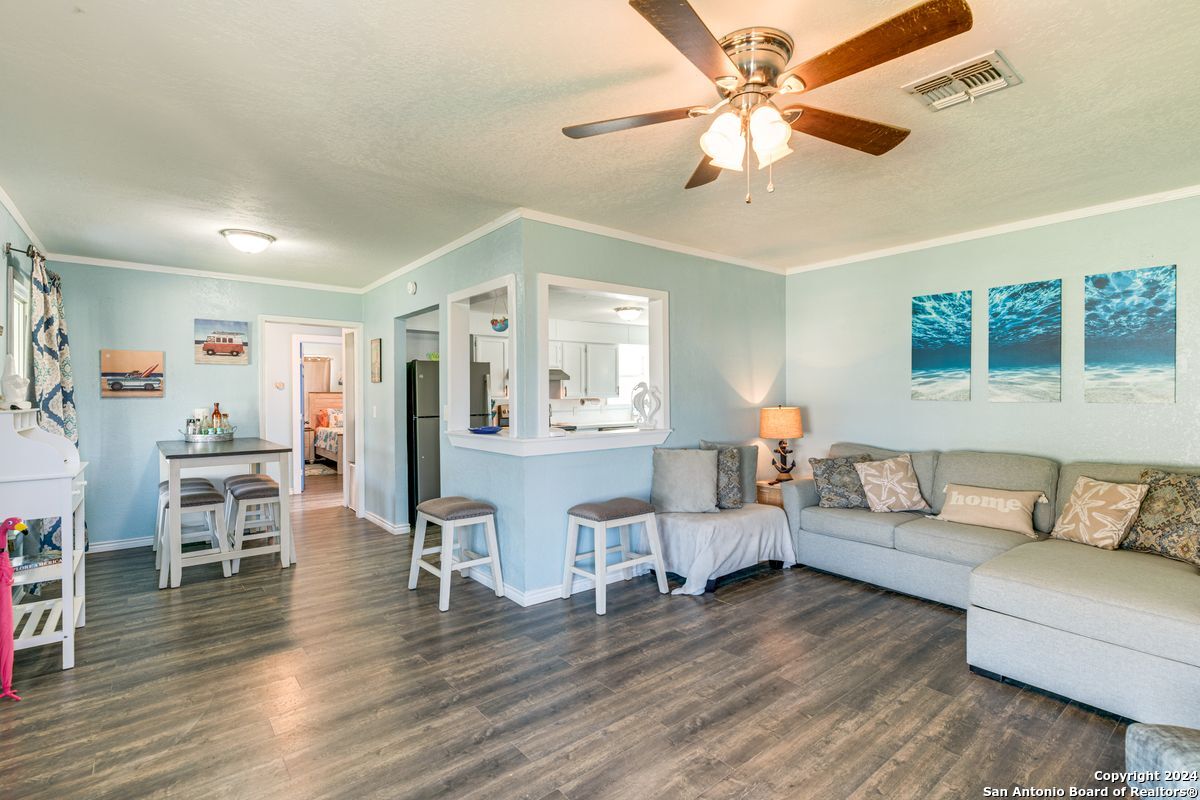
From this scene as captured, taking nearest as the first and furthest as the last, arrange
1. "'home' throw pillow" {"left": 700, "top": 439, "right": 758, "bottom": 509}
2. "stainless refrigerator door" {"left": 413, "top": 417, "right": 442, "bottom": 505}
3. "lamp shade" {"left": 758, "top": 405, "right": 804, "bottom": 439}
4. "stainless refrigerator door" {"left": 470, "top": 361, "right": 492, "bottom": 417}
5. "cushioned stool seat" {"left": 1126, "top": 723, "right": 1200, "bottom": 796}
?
"cushioned stool seat" {"left": 1126, "top": 723, "right": 1200, "bottom": 796} < "'home' throw pillow" {"left": 700, "top": 439, "right": 758, "bottom": 509} < "lamp shade" {"left": 758, "top": 405, "right": 804, "bottom": 439} < "stainless refrigerator door" {"left": 413, "top": 417, "right": 442, "bottom": 505} < "stainless refrigerator door" {"left": 470, "top": 361, "right": 492, "bottom": 417}

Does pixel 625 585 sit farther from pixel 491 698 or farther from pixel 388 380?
pixel 388 380

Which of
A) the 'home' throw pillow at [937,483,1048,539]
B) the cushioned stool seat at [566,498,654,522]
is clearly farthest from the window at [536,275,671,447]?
the 'home' throw pillow at [937,483,1048,539]

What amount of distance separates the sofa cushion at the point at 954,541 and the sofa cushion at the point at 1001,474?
1.17 feet

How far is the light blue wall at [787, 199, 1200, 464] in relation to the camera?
3311 mm

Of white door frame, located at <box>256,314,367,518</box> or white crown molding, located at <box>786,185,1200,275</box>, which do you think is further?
white door frame, located at <box>256,314,367,518</box>

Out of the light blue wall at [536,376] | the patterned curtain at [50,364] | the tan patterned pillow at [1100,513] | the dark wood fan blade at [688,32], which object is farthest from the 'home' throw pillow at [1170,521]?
the patterned curtain at [50,364]

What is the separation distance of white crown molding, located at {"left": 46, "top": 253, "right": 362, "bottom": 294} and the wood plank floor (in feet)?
9.38

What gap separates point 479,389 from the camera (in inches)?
240

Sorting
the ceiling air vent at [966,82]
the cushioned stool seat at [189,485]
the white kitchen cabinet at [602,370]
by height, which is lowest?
the cushioned stool seat at [189,485]

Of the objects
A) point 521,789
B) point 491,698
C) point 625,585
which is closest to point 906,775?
point 521,789

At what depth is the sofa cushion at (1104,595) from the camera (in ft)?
7.25

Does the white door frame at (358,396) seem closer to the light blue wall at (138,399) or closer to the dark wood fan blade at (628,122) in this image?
the light blue wall at (138,399)

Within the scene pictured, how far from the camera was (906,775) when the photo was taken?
1.96 meters

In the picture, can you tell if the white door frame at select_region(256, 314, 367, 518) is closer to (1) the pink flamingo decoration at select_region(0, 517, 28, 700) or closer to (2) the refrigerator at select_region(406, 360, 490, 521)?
(2) the refrigerator at select_region(406, 360, 490, 521)
